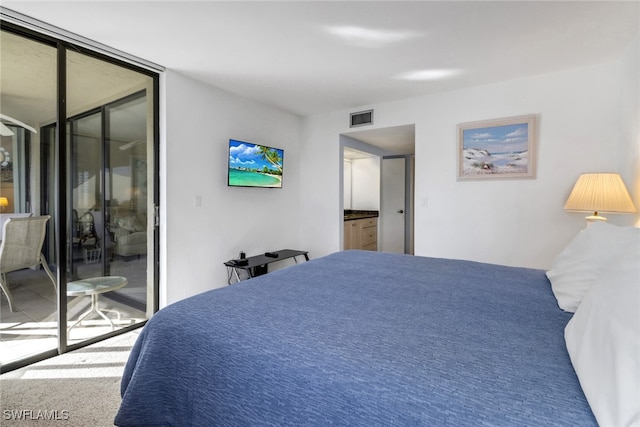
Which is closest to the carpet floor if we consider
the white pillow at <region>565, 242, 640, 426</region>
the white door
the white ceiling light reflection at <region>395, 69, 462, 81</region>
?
the white pillow at <region>565, 242, 640, 426</region>

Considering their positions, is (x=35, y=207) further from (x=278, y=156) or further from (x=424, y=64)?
(x=424, y=64)

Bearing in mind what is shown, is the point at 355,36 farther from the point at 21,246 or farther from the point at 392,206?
the point at 392,206

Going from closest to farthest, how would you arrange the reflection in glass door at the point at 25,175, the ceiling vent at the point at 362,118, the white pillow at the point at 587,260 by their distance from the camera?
1. the white pillow at the point at 587,260
2. the reflection in glass door at the point at 25,175
3. the ceiling vent at the point at 362,118

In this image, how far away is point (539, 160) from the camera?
9.76 ft

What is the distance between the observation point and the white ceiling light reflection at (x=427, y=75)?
2896 millimetres

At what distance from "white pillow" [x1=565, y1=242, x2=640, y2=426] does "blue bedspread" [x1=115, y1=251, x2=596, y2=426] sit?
5 cm

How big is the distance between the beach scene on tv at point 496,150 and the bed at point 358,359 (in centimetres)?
191

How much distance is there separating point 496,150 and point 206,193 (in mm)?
3103

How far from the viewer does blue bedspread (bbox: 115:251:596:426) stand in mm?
718

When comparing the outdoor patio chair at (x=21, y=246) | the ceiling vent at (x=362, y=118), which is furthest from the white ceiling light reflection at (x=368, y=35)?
the outdoor patio chair at (x=21, y=246)

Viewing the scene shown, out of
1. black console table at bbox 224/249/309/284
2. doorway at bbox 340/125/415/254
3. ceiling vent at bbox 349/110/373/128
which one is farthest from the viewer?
doorway at bbox 340/125/415/254

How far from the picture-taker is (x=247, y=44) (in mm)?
2371

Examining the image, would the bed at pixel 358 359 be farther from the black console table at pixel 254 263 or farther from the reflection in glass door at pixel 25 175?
the black console table at pixel 254 263

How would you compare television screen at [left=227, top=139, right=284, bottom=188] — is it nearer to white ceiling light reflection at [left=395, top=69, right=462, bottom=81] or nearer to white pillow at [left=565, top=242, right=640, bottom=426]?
white ceiling light reflection at [left=395, top=69, right=462, bottom=81]
